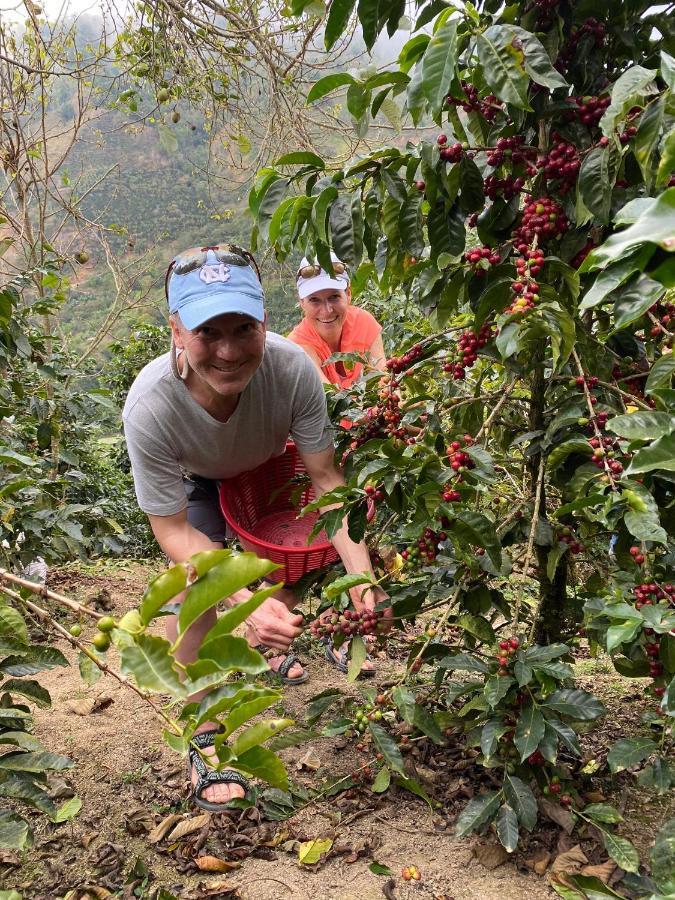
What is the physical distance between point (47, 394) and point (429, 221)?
2463 millimetres

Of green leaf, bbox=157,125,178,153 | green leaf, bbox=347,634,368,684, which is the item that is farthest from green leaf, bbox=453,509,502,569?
green leaf, bbox=157,125,178,153

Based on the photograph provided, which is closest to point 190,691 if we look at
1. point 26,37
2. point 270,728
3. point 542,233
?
point 270,728

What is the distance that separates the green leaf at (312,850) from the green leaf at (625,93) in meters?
1.77

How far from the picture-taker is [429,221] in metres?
1.56

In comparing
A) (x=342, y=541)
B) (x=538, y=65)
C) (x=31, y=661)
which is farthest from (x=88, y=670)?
(x=538, y=65)

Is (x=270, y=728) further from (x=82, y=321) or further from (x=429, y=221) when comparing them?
(x=82, y=321)

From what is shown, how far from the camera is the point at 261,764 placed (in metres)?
0.79

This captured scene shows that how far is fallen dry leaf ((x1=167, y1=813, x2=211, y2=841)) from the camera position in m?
1.99

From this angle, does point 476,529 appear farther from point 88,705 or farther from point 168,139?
point 168,139

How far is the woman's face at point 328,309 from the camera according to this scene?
11.0 ft

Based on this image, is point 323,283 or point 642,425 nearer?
point 642,425

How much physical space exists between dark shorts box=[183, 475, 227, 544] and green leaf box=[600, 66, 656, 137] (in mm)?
1874

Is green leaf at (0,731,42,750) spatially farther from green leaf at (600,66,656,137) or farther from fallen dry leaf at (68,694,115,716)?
green leaf at (600,66,656,137)

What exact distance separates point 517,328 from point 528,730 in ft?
2.69
